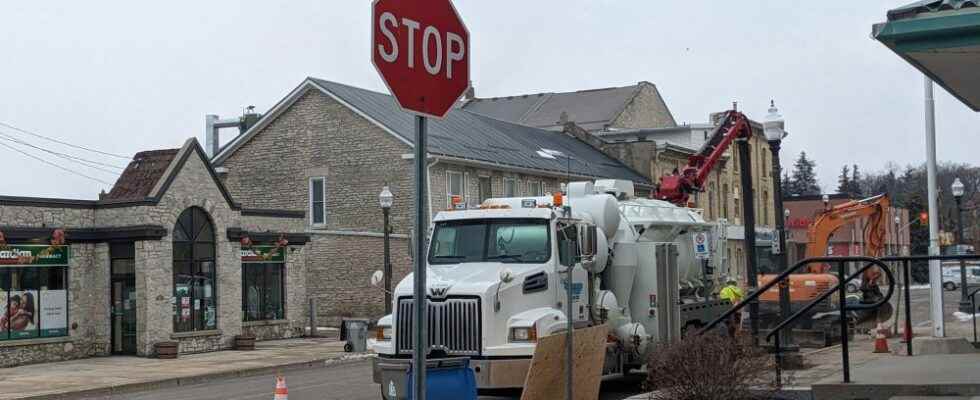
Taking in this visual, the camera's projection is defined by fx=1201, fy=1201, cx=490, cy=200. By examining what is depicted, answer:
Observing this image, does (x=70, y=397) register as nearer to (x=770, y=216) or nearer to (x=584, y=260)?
(x=584, y=260)

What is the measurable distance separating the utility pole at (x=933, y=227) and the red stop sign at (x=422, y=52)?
58.3 feet

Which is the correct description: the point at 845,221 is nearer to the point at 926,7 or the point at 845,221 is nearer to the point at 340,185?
the point at 340,185

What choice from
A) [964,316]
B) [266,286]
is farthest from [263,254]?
[964,316]

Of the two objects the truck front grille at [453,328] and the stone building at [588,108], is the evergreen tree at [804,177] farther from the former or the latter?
the truck front grille at [453,328]

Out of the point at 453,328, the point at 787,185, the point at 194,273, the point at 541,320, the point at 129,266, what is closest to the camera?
the point at 453,328

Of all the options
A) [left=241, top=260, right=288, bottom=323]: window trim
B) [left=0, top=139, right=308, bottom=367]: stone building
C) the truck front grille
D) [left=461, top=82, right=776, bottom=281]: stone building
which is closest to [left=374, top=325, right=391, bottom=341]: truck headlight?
the truck front grille

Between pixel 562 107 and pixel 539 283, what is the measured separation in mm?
53308

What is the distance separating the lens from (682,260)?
67.6ft

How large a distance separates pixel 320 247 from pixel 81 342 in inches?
569

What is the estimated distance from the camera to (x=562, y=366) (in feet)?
43.7

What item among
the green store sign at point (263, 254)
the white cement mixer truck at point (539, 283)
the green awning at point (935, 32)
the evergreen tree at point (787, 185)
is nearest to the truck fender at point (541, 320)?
the white cement mixer truck at point (539, 283)

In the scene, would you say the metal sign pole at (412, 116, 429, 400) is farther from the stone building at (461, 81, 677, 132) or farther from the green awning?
the stone building at (461, 81, 677, 132)

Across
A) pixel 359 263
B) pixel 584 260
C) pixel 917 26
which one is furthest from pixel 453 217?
pixel 359 263

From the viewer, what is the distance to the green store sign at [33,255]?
2734 centimetres
